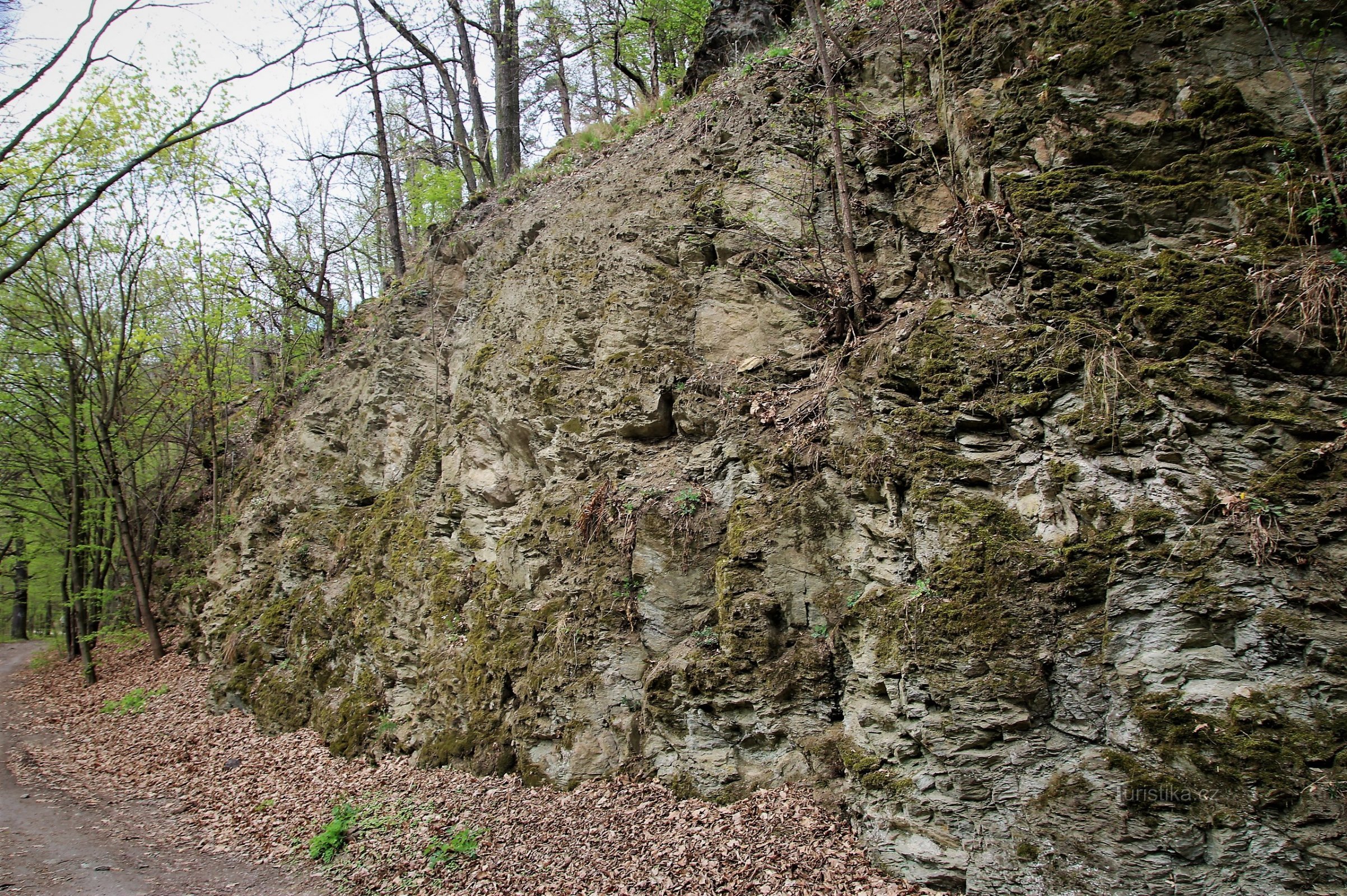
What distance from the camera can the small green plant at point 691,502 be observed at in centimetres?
697

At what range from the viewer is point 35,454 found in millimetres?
16234

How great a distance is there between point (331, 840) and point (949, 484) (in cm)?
761

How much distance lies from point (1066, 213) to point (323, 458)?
1394cm

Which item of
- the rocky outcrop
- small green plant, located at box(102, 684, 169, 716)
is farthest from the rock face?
small green plant, located at box(102, 684, 169, 716)

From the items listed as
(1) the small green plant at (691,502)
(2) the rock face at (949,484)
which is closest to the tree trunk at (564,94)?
(2) the rock face at (949,484)

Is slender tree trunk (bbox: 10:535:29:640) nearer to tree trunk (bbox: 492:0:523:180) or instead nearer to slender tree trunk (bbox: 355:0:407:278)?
slender tree trunk (bbox: 355:0:407:278)

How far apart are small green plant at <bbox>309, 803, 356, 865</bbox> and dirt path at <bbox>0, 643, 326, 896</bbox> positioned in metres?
0.27

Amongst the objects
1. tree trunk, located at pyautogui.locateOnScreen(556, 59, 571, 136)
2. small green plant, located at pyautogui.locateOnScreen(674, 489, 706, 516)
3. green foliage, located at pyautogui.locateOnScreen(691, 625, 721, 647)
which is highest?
tree trunk, located at pyautogui.locateOnScreen(556, 59, 571, 136)

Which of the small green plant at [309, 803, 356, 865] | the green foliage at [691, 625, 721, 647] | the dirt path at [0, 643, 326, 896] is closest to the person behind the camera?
the green foliage at [691, 625, 721, 647]

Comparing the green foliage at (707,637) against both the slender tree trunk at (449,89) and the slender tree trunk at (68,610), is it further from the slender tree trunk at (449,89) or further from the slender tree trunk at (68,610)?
the slender tree trunk at (68,610)

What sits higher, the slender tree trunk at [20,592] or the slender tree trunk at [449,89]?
the slender tree trunk at [449,89]

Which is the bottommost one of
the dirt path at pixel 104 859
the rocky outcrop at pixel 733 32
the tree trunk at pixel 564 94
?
the dirt path at pixel 104 859

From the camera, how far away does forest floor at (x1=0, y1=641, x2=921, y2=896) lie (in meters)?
5.29

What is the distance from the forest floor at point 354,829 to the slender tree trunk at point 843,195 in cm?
502
